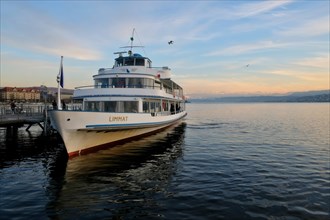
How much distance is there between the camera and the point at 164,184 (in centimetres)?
1275

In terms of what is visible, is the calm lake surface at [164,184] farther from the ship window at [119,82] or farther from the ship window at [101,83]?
the ship window at [101,83]

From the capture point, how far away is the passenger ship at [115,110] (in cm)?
1684

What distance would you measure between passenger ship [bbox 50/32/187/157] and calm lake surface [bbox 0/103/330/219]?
116 centimetres

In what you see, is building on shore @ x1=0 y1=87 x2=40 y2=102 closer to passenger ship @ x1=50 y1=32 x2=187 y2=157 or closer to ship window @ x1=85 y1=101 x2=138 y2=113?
passenger ship @ x1=50 y1=32 x2=187 y2=157

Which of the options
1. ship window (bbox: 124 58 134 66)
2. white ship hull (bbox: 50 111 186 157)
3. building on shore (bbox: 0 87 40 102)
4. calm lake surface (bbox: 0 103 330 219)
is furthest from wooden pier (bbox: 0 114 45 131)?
building on shore (bbox: 0 87 40 102)

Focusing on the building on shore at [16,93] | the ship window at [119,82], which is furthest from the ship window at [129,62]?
the building on shore at [16,93]

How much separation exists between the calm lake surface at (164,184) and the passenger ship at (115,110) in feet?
3.82

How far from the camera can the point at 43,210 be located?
9648mm

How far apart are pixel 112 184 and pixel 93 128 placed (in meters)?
5.81

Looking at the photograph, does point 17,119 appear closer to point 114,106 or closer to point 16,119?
point 16,119

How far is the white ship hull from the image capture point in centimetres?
1636

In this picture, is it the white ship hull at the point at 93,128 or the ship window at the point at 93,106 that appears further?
the ship window at the point at 93,106

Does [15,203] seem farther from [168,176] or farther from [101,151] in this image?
[101,151]

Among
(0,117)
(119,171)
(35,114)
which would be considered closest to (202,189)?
(119,171)
